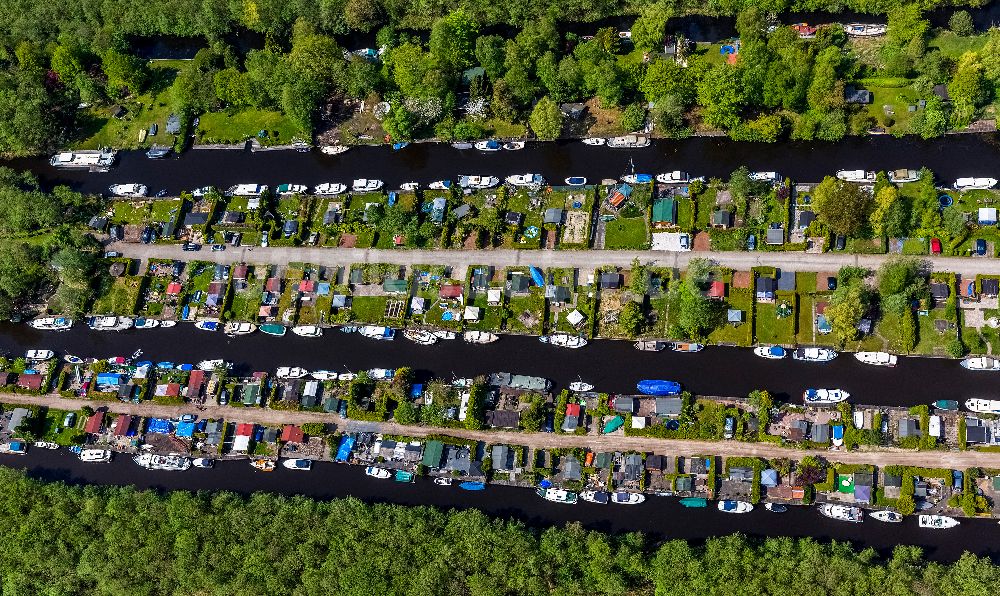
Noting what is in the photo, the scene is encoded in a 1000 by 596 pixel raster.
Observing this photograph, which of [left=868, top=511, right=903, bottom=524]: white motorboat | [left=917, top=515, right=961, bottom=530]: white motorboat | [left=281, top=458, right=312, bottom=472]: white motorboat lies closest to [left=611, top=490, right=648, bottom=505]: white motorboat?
[left=868, top=511, right=903, bottom=524]: white motorboat

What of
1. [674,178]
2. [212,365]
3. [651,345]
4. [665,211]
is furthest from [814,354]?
[212,365]

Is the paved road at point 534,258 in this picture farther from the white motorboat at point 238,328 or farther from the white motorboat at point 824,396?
the white motorboat at point 824,396

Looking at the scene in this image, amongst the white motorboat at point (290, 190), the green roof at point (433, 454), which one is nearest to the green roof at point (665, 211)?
the green roof at point (433, 454)

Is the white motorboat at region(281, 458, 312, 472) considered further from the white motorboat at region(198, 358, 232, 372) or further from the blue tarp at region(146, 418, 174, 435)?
the blue tarp at region(146, 418, 174, 435)

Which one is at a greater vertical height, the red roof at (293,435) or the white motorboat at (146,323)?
the white motorboat at (146,323)

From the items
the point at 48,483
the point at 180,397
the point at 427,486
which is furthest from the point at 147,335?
the point at 427,486

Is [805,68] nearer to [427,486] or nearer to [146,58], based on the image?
[427,486]
